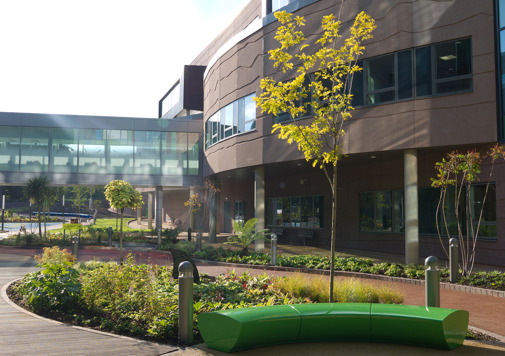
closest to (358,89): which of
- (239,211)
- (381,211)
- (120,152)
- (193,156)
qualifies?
(381,211)

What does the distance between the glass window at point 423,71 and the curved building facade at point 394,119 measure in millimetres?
33

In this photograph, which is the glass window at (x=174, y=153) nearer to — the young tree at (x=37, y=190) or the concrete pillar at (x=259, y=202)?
the young tree at (x=37, y=190)

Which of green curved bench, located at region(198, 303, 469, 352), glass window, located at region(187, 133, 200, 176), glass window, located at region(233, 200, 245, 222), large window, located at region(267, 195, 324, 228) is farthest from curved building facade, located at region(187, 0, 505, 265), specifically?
green curved bench, located at region(198, 303, 469, 352)

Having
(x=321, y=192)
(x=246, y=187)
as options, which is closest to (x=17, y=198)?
(x=246, y=187)

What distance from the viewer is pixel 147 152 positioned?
1304 inches

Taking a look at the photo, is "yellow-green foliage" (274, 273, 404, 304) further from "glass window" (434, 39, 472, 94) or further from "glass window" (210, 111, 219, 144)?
"glass window" (210, 111, 219, 144)

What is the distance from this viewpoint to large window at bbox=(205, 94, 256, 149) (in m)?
21.6

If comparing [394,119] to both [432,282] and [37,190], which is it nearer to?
[432,282]

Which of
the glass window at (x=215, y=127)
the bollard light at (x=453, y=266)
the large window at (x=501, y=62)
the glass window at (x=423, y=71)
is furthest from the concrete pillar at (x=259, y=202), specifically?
the large window at (x=501, y=62)

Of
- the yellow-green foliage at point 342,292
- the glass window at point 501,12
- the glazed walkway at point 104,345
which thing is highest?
the glass window at point 501,12

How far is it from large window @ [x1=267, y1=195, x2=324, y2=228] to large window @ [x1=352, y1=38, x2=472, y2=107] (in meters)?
9.03

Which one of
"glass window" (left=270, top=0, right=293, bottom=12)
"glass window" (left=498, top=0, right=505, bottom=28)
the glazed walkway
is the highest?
"glass window" (left=270, top=0, right=293, bottom=12)

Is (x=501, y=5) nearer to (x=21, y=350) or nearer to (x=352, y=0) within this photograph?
(x=352, y=0)

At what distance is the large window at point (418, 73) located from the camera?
49.9 feet
